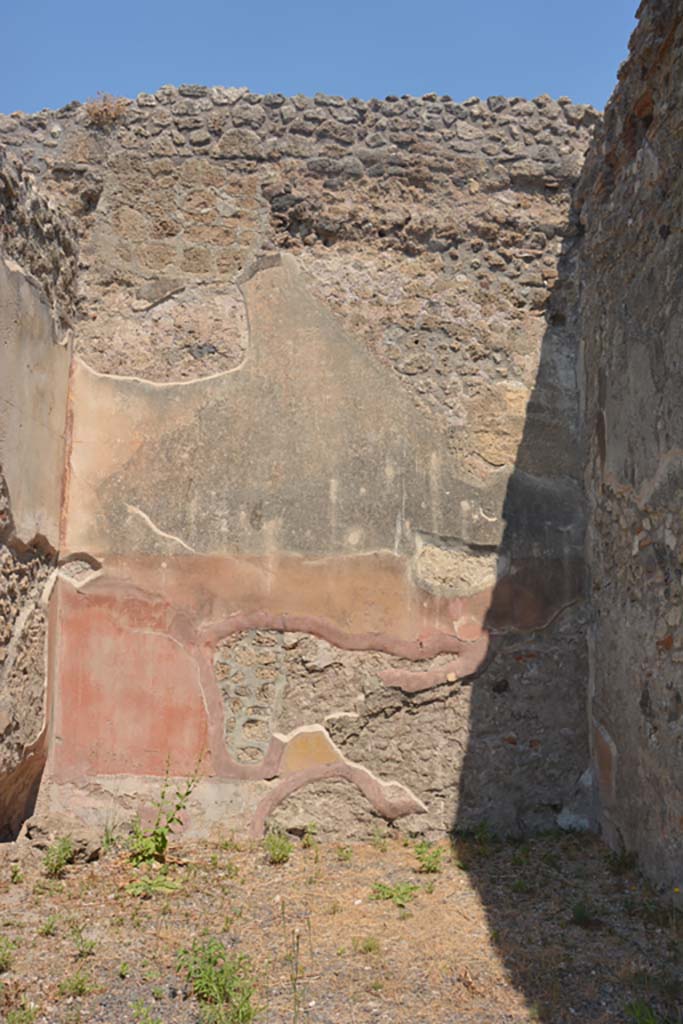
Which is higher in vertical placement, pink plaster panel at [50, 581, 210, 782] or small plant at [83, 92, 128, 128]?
small plant at [83, 92, 128, 128]

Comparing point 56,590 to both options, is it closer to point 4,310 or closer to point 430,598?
point 4,310

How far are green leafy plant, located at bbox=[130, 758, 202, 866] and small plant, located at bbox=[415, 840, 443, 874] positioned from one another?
1041mm

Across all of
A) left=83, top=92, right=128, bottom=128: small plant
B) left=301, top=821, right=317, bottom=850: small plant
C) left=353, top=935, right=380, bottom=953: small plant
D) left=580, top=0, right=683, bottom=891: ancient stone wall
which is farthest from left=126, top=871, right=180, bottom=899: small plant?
left=83, top=92, right=128, bottom=128: small plant

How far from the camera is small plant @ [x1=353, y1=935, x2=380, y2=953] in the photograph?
2.72m

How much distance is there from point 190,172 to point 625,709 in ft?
10.9

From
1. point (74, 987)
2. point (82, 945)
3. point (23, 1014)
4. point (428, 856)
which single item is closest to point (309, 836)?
point (428, 856)

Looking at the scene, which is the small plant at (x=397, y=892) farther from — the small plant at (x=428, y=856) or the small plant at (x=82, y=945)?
the small plant at (x=82, y=945)

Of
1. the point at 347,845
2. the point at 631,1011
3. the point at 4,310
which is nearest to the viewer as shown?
the point at 631,1011

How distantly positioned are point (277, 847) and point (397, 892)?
0.60 metres

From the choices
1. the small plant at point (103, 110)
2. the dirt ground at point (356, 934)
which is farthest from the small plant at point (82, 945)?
the small plant at point (103, 110)

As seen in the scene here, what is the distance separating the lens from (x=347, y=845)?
3750 millimetres

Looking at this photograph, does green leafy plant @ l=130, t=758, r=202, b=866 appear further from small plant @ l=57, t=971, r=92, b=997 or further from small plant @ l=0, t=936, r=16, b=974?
small plant @ l=57, t=971, r=92, b=997

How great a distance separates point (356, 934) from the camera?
2.87 metres

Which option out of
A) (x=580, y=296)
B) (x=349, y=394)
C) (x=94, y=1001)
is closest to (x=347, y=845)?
(x=94, y=1001)
